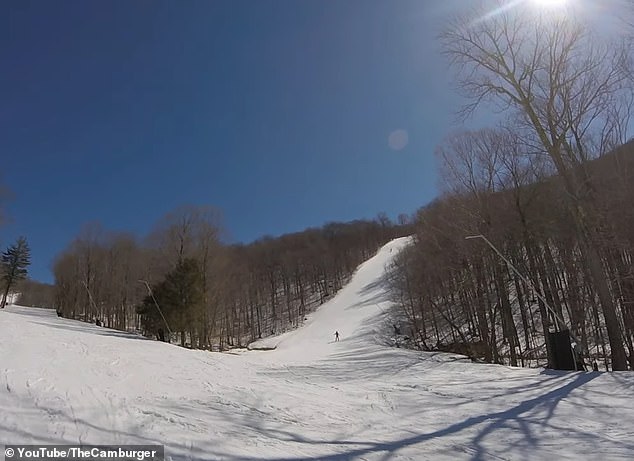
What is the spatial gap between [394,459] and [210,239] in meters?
31.9

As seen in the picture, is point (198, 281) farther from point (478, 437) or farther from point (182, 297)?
point (478, 437)

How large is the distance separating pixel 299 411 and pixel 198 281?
25424 millimetres

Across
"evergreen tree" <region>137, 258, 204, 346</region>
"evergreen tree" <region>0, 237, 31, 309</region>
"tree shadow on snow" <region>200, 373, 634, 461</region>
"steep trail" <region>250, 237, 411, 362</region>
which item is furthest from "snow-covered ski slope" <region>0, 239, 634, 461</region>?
"evergreen tree" <region>0, 237, 31, 309</region>

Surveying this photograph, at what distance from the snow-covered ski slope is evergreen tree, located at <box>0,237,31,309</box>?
55754 millimetres

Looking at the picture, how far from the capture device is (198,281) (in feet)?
101

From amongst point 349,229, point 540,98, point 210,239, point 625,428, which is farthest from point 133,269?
point 349,229

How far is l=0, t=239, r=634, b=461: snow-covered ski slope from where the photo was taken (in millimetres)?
4941

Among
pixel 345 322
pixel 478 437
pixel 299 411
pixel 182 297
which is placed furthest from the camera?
pixel 345 322

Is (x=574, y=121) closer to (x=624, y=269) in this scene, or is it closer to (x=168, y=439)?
(x=624, y=269)

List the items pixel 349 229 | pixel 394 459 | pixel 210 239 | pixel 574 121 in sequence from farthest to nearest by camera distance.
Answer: pixel 349 229 < pixel 210 239 < pixel 574 121 < pixel 394 459

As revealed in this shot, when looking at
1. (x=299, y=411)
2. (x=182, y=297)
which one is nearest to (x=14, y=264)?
(x=182, y=297)

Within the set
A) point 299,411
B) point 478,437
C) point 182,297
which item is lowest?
point 478,437

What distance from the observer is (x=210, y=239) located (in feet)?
114

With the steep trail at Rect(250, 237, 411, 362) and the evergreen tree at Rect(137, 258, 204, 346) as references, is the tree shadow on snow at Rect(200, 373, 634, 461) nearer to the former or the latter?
the steep trail at Rect(250, 237, 411, 362)
